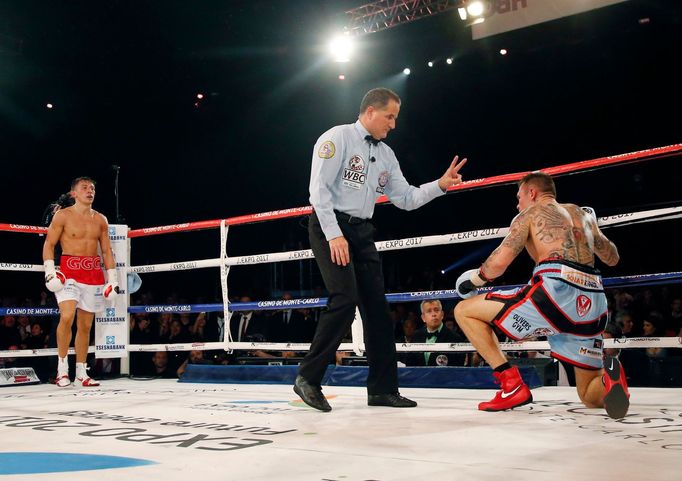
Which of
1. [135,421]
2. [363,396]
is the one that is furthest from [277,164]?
[135,421]

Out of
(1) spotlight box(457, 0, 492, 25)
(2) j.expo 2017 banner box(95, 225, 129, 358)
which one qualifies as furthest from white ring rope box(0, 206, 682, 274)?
(1) spotlight box(457, 0, 492, 25)

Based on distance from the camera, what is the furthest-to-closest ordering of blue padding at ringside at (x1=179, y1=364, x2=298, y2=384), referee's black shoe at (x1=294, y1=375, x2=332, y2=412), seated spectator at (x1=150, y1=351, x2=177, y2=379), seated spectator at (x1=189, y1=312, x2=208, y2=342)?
seated spectator at (x1=189, y1=312, x2=208, y2=342) < seated spectator at (x1=150, y1=351, x2=177, y2=379) < blue padding at ringside at (x1=179, y1=364, x2=298, y2=384) < referee's black shoe at (x1=294, y1=375, x2=332, y2=412)

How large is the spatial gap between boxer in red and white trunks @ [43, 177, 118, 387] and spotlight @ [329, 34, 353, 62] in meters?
5.59

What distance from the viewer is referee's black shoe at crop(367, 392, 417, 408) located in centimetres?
258

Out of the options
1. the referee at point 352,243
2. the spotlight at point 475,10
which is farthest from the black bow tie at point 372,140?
the spotlight at point 475,10

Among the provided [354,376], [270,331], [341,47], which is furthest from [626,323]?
[341,47]

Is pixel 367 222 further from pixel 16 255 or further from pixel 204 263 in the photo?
pixel 16 255

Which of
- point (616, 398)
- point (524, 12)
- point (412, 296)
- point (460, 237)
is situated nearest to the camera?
point (616, 398)

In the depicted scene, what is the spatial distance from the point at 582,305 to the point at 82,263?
125 inches

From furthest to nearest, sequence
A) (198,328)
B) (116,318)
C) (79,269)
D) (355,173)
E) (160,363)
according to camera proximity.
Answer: (198,328), (160,363), (116,318), (79,269), (355,173)

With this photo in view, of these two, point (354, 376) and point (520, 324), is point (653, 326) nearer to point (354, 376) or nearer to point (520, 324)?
point (354, 376)

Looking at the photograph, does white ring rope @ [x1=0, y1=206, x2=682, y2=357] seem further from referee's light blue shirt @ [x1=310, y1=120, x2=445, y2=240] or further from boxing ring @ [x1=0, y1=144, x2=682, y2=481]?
referee's light blue shirt @ [x1=310, y1=120, x2=445, y2=240]

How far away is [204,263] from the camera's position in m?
4.18

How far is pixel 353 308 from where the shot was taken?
2.60m
